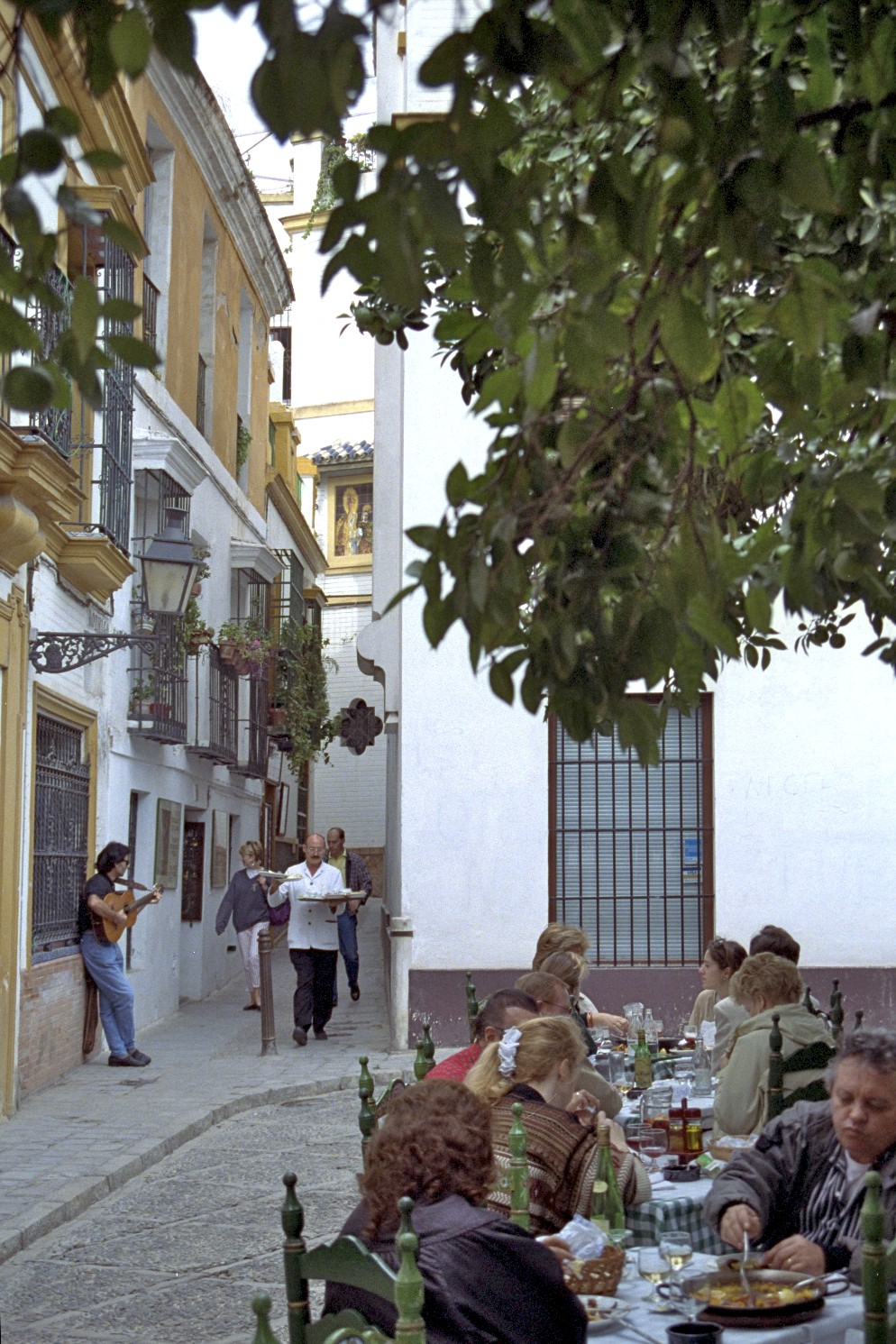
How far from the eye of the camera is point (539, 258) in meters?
2.59

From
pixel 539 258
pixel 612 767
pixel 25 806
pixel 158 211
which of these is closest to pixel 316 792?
pixel 158 211

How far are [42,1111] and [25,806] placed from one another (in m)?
2.16

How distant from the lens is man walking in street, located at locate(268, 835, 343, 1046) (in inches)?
641

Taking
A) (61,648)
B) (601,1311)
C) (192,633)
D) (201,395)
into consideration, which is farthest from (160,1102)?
(201,395)

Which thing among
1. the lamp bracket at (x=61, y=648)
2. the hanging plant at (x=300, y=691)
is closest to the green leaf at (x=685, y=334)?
the lamp bracket at (x=61, y=648)

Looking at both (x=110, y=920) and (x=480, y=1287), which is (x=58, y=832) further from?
(x=480, y=1287)

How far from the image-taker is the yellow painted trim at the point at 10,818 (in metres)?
12.2

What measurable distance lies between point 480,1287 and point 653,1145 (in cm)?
285

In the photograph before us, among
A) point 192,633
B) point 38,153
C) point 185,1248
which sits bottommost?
point 185,1248

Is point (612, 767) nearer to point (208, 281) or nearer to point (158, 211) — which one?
point (158, 211)

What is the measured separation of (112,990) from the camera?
Answer: 14.7 metres

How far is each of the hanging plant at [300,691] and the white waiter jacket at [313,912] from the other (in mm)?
9612

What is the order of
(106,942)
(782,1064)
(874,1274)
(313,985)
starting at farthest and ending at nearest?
(313,985) → (106,942) → (782,1064) → (874,1274)

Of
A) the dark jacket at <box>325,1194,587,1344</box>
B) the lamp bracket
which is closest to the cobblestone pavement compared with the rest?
the dark jacket at <box>325,1194,587,1344</box>
